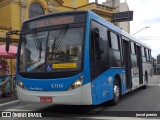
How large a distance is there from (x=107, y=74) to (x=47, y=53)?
2.23 metres

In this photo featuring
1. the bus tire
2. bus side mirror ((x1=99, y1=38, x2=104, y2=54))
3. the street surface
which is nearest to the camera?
the street surface

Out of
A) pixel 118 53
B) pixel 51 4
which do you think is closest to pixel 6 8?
pixel 51 4

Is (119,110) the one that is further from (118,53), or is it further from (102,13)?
(102,13)

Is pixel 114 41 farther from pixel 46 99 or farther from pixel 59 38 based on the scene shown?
pixel 46 99

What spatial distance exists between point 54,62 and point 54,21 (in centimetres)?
130

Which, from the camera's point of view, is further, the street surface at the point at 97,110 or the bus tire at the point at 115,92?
the bus tire at the point at 115,92

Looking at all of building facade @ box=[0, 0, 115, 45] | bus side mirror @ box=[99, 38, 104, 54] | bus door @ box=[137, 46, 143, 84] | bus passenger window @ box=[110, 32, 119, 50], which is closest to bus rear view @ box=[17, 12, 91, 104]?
bus side mirror @ box=[99, 38, 104, 54]

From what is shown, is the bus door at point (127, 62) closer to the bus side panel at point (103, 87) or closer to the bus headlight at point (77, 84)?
the bus side panel at point (103, 87)

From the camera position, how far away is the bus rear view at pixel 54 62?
834 centimetres

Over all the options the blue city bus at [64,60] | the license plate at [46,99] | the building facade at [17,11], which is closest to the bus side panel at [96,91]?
the blue city bus at [64,60]

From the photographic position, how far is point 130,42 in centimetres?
1402

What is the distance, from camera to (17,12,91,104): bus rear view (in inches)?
328

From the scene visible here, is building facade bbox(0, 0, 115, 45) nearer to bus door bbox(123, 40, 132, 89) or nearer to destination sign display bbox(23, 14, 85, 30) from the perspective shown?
bus door bbox(123, 40, 132, 89)

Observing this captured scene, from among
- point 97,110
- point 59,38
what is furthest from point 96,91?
point 59,38
